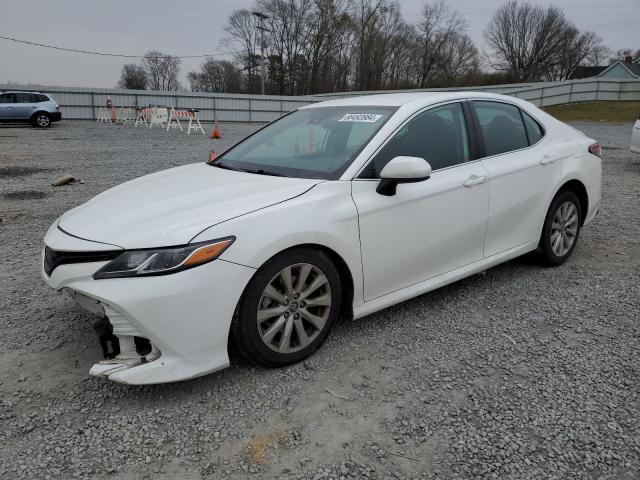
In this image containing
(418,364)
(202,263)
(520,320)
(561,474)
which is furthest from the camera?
(520,320)

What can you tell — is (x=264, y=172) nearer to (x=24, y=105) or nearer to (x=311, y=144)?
(x=311, y=144)

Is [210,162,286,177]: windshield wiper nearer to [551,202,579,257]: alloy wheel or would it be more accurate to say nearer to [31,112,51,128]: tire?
[551,202,579,257]: alloy wheel

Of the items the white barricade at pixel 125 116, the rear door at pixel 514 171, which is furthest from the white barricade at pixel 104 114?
the rear door at pixel 514 171

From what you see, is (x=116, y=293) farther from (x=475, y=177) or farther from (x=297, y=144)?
(x=475, y=177)

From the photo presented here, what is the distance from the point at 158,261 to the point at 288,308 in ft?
2.45

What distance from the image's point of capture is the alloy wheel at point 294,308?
271cm

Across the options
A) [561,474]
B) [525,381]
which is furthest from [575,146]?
[561,474]

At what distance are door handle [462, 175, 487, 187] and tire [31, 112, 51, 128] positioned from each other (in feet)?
73.2

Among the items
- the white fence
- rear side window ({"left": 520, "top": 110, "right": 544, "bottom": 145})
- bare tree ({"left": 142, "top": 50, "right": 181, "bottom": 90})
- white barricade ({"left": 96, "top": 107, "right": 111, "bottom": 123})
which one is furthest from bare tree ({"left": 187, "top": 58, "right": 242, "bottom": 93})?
rear side window ({"left": 520, "top": 110, "right": 544, "bottom": 145})

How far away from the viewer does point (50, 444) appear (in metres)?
2.27

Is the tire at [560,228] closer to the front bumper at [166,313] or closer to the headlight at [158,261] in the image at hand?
the front bumper at [166,313]

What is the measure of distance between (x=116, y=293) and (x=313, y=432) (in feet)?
3.67

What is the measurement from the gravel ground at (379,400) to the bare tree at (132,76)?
220ft

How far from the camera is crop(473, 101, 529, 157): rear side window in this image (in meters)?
3.86
